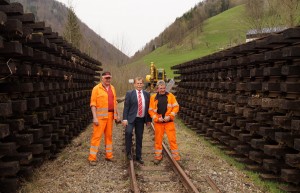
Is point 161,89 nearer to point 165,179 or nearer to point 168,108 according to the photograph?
point 168,108

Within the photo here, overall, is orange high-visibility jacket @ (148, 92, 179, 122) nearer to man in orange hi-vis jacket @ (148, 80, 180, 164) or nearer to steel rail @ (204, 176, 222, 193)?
man in orange hi-vis jacket @ (148, 80, 180, 164)

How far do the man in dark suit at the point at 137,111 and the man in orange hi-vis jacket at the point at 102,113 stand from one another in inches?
16.6

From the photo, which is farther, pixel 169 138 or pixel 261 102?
pixel 169 138

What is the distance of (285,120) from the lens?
545 cm

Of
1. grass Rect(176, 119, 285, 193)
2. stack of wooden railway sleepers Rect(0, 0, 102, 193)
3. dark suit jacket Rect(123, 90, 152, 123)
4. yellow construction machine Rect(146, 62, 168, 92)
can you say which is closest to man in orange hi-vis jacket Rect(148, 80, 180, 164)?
dark suit jacket Rect(123, 90, 152, 123)

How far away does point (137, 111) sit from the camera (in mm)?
7578

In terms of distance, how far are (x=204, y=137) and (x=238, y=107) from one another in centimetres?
337

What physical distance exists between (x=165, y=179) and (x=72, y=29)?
2384cm

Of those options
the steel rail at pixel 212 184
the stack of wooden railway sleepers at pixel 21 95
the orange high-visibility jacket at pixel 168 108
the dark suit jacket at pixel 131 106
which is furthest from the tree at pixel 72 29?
the steel rail at pixel 212 184

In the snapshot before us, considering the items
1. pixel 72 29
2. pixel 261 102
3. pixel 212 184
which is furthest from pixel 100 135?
pixel 72 29

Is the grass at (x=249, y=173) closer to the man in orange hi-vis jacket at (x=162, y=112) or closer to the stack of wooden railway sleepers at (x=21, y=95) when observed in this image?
the man in orange hi-vis jacket at (x=162, y=112)

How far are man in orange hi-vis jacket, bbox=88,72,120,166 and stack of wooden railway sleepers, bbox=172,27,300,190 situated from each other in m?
3.01

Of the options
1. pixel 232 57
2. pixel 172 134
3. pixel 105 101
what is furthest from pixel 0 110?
pixel 232 57

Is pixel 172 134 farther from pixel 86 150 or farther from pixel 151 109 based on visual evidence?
pixel 86 150
